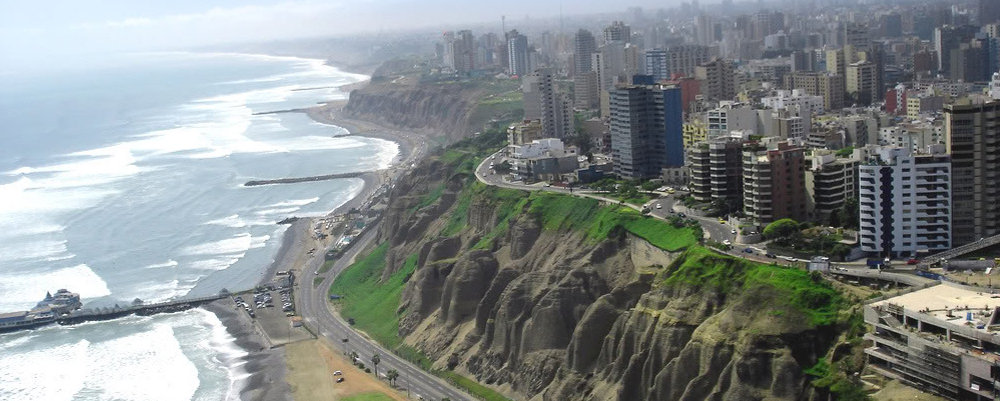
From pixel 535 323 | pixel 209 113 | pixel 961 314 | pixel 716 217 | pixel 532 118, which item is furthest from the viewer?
pixel 209 113

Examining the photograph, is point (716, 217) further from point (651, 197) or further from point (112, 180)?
point (112, 180)

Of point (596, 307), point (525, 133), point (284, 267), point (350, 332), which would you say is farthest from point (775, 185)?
point (284, 267)

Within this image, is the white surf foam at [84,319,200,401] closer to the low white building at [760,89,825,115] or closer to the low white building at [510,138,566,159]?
the low white building at [510,138,566,159]

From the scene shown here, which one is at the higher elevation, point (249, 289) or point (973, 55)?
point (973, 55)

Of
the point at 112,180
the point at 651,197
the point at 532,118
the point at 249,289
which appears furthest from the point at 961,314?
the point at 112,180

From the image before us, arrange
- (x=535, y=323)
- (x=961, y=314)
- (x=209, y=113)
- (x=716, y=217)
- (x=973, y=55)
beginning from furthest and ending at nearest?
(x=209, y=113) < (x=973, y=55) < (x=716, y=217) < (x=535, y=323) < (x=961, y=314)

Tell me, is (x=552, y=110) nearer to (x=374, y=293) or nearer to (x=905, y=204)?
(x=374, y=293)
